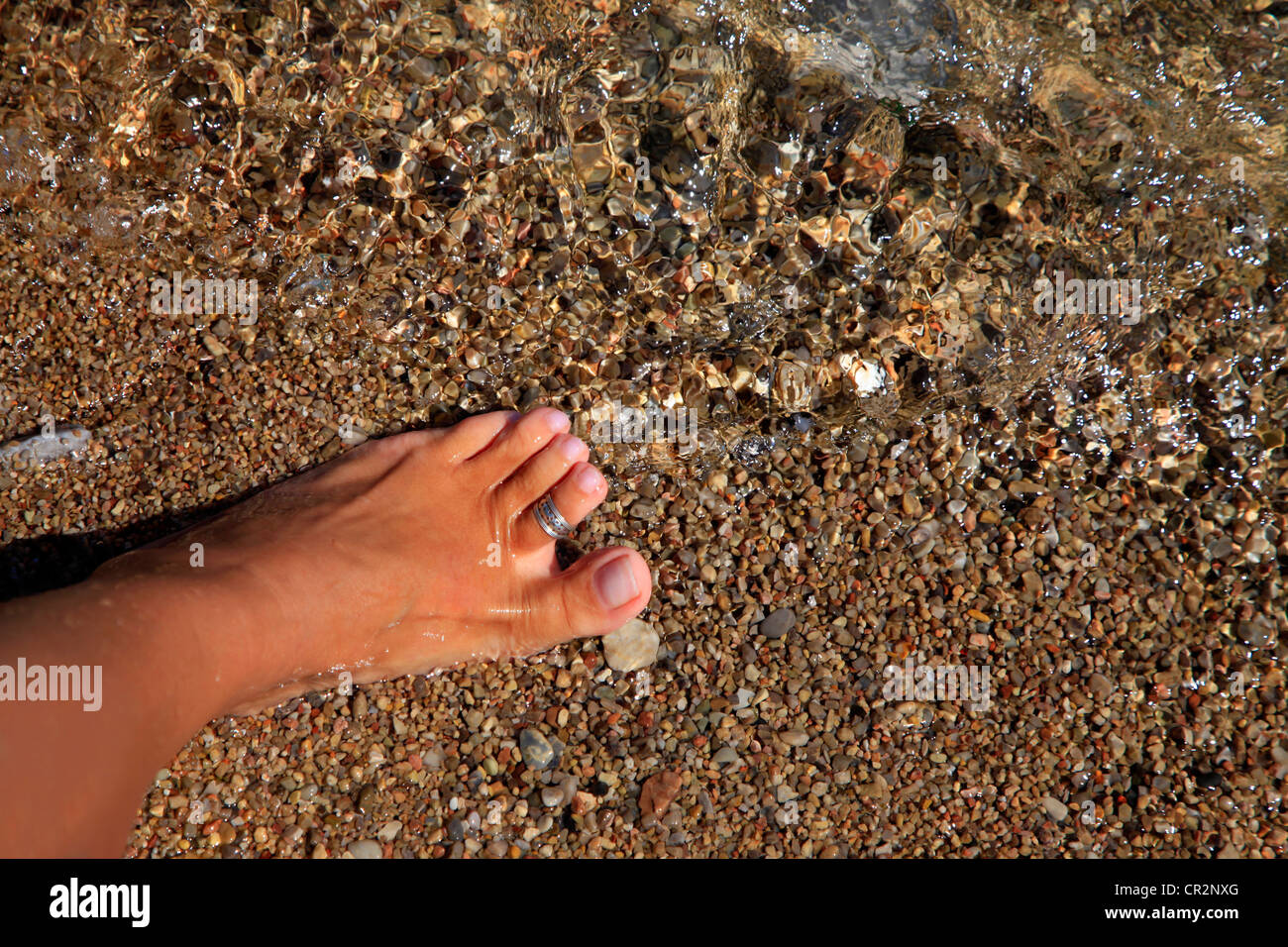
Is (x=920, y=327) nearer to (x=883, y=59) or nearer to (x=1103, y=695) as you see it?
(x=883, y=59)

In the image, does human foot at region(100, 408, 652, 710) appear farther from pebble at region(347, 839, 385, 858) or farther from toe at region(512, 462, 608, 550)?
pebble at region(347, 839, 385, 858)

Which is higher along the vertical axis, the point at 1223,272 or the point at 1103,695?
the point at 1223,272

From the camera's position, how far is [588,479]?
273 centimetres

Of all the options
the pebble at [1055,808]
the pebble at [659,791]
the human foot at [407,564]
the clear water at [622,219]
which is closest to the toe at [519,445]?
the human foot at [407,564]

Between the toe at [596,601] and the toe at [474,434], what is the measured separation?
559 millimetres

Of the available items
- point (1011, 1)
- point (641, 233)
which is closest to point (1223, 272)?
point (1011, 1)

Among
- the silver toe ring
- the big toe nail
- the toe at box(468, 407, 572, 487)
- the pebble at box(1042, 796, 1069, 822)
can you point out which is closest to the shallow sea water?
the toe at box(468, 407, 572, 487)

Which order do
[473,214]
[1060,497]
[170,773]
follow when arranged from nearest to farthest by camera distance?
[170,773] → [1060,497] → [473,214]

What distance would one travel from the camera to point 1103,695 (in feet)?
8.43

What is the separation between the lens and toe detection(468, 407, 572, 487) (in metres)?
2.83

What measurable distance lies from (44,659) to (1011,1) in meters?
3.54

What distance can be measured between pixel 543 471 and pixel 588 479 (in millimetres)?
160

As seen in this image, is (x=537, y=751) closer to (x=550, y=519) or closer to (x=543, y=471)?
(x=550, y=519)

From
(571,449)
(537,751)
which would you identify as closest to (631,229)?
(571,449)
